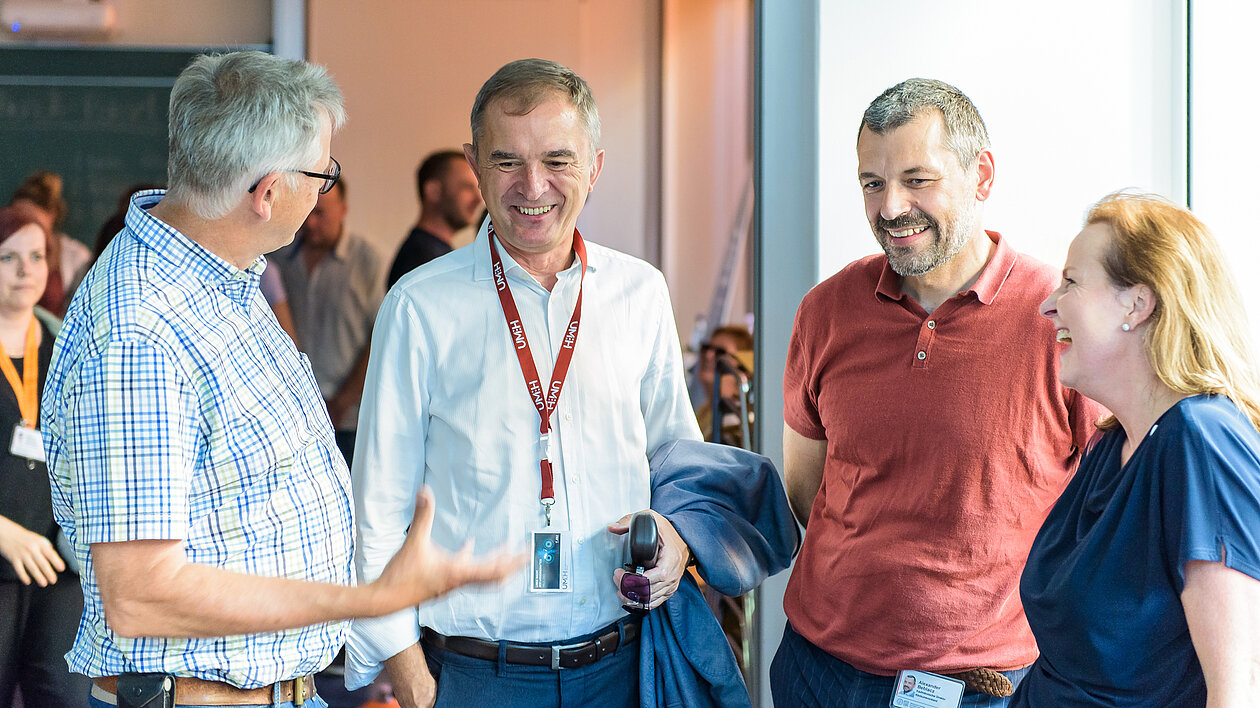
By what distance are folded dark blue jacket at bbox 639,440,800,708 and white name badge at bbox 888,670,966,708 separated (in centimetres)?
30

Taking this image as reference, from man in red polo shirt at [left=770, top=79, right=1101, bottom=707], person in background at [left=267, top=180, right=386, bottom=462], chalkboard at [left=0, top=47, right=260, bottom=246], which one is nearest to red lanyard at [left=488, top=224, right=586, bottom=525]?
man in red polo shirt at [left=770, top=79, right=1101, bottom=707]

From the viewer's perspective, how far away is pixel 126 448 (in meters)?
1.23

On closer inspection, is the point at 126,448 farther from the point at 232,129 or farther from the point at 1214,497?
the point at 1214,497

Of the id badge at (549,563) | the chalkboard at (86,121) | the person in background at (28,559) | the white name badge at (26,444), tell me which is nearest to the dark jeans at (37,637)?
the person in background at (28,559)

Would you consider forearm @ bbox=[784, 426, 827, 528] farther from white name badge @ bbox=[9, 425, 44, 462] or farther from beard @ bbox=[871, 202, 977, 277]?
white name badge @ bbox=[9, 425, 44, 462]

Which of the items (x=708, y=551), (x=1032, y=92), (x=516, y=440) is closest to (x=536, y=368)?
(x=516, y=440)

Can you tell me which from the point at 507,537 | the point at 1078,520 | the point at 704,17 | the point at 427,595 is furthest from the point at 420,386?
the point at 704,17

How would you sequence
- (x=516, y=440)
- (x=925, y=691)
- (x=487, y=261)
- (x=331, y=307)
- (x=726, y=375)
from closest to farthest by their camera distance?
(x=925, y=691)
(x=516, y=440)
(x=487, y=261)
(x=726, y=375)
(x=331, y=307)

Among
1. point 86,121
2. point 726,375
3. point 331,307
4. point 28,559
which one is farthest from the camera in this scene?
point 331,307

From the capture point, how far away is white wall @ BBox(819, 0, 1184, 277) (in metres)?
2.40

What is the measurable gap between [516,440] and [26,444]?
201 cm

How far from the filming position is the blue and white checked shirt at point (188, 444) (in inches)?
48.6

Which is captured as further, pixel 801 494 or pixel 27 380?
pixel 27 380

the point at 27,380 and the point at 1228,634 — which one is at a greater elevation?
the point at 27,380
